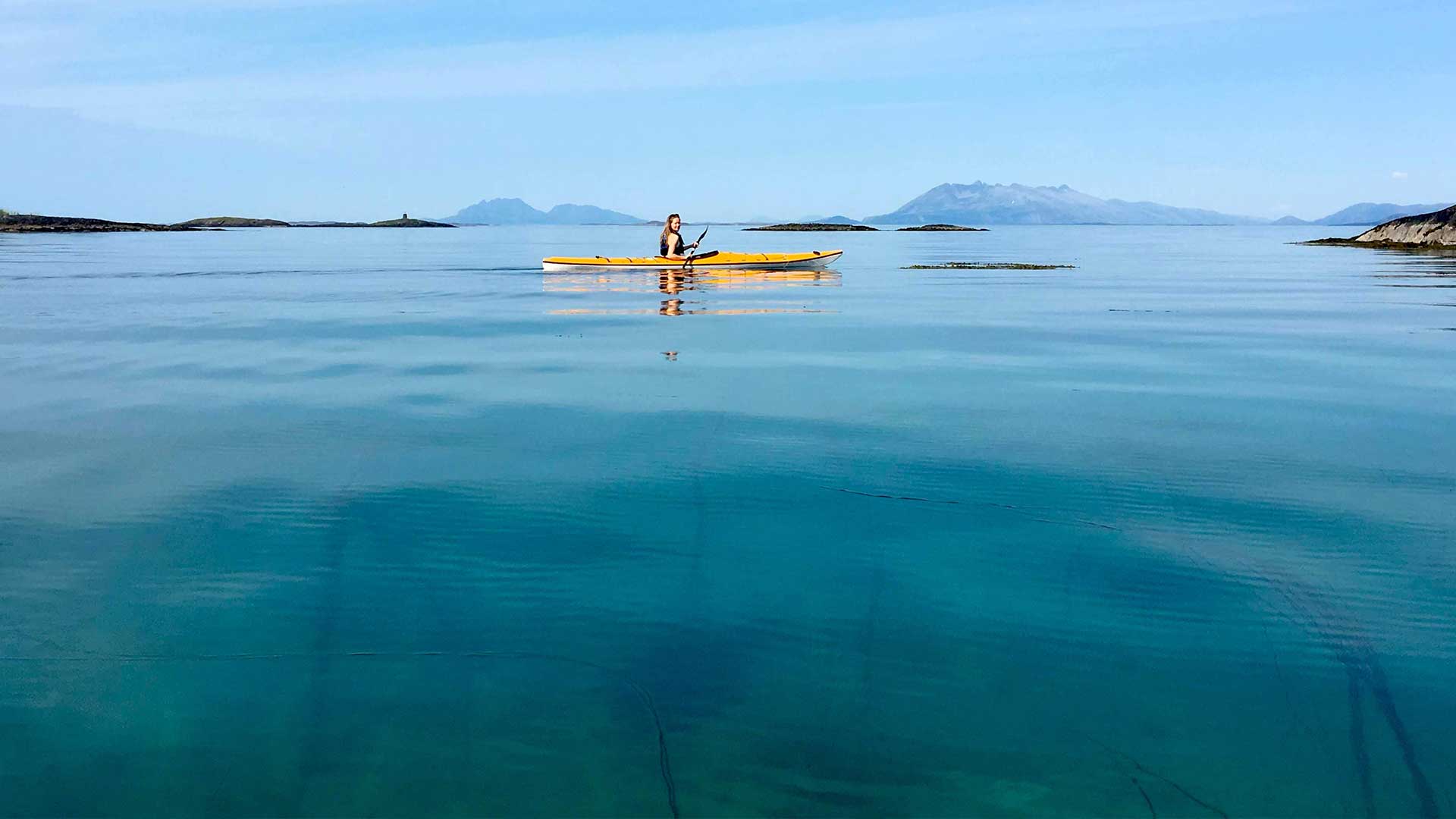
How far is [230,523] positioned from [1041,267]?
5596 cm

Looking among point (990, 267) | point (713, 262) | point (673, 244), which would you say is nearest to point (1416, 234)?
point (990, 267)

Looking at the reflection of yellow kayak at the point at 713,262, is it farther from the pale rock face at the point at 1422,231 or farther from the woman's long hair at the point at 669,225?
the pale rock face at the point at 1422,231

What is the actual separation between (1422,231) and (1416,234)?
56.5 inches

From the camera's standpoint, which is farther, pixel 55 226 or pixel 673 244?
pixel 55 226

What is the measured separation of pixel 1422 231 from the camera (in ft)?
274

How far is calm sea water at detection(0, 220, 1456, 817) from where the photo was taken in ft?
20.4

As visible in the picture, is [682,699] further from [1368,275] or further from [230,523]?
[1368,275]

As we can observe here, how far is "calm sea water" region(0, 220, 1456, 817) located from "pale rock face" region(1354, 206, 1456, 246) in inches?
2753

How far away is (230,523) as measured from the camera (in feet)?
34.1

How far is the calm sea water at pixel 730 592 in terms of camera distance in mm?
6203

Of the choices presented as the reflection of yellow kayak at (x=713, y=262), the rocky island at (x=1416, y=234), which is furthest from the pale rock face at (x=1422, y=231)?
the reflection of yellow kayak at (x=713, y=262)

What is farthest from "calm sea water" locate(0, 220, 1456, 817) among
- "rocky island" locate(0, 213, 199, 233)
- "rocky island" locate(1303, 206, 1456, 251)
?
"rocky island" locate(0, 213, 199, 233)

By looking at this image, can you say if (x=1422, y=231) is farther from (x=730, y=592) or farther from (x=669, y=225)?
(x=730, y=592)

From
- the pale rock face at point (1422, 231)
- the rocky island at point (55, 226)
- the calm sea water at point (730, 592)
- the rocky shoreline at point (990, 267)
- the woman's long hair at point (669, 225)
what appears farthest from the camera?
the rocky island at point (55, 226)
